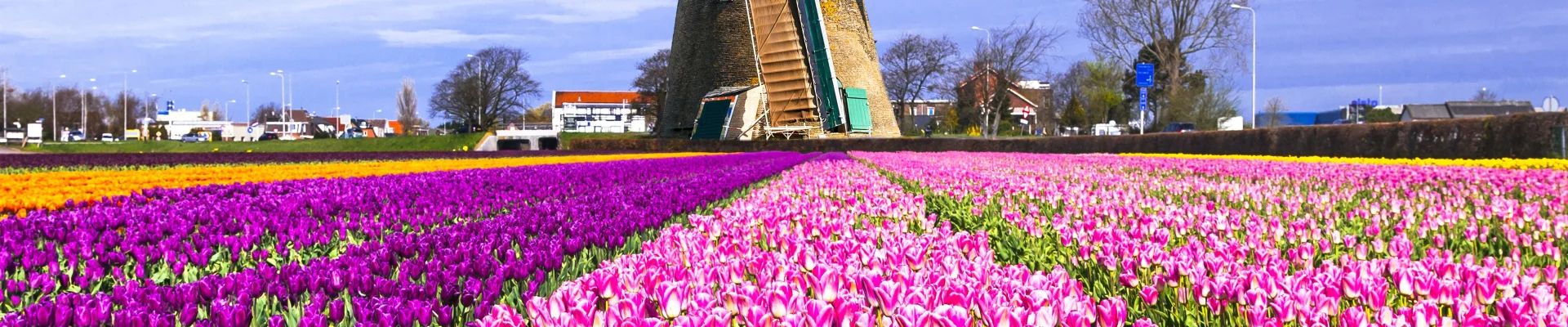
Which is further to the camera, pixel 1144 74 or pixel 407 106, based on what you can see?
pixel 407 106

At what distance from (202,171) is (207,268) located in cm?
1178

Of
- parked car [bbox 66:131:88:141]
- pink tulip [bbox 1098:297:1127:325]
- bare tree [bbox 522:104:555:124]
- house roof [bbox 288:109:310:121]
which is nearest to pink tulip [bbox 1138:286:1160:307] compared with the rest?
pink tulip [bbox 1098:297:1127:325]

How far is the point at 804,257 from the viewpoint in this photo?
348 cm

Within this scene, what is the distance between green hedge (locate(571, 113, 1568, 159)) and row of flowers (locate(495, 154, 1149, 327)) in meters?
14.9

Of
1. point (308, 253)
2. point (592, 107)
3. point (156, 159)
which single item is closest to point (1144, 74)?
point (156, 159)

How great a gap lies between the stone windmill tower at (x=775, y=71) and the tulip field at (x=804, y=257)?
27111mm

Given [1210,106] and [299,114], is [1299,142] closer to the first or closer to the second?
[1210,106]

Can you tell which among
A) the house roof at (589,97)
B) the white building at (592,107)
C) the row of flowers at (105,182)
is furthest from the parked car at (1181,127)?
the house roof at (589,97)

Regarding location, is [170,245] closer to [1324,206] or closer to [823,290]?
[823,290]

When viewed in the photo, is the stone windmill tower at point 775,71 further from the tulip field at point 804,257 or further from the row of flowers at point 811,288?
the row of flowers at point 811,288

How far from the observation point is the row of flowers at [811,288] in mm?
2240

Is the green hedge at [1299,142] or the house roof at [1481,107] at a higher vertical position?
the house roof at [1481,107]

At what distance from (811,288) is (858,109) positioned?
35.2m

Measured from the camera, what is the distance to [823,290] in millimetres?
2672
